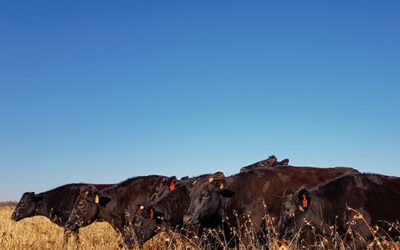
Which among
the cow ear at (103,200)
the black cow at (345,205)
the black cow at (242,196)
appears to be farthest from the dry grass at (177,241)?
the cow ear at (103,200)

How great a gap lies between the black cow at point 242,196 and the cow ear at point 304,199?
4.43 ft

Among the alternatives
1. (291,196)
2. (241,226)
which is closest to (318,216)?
(291,196)

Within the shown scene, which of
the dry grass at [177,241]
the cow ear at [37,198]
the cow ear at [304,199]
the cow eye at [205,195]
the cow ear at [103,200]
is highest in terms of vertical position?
the cow ear at [37,198]

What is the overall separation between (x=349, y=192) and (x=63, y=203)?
34.7 feet

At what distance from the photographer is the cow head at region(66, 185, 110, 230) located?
502 inches

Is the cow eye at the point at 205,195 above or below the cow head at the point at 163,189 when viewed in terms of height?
below

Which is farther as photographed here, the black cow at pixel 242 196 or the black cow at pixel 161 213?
the black cow at pixel 161 213

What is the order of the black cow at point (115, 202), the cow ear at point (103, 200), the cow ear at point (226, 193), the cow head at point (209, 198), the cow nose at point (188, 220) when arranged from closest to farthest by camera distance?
the cow nose at point (188, 220)
the cow head at point (209, 198)
the cow ear at point (226, 193)
the black cow at point (115, 202)
the cow ear at point (103, 200)

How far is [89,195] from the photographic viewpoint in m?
13.0

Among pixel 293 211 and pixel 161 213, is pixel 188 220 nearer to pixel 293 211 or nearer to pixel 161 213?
pixel 161 213

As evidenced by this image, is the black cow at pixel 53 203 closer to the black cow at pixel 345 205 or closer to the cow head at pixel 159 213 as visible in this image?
the cow head at pixel 159 213

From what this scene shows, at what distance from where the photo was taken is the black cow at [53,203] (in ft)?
49.8

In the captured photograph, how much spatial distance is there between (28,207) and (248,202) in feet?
30.7

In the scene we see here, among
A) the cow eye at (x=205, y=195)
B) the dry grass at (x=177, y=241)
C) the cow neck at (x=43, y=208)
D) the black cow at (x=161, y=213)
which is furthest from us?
the cow neck at (x=43, y=208)
